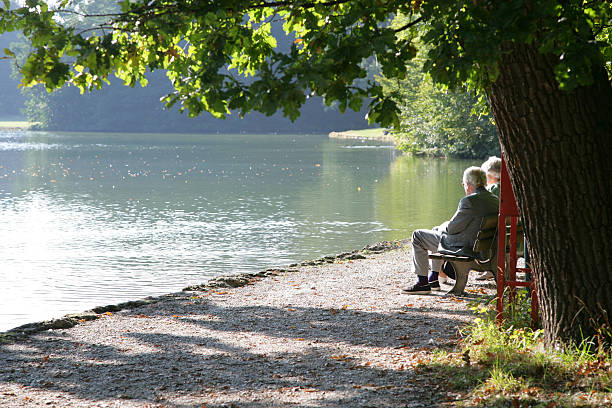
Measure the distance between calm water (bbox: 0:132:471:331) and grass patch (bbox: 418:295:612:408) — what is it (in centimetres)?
558

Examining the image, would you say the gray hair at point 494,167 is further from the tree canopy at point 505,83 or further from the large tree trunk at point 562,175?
the large tree trunk at point 562,175

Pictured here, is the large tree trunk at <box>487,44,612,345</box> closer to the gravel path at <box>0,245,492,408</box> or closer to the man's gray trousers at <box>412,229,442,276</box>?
the gravel path at <box>0,245,492,408</box>

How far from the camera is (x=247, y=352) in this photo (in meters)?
5.89

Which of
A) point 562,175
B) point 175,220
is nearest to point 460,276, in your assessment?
point 562,175

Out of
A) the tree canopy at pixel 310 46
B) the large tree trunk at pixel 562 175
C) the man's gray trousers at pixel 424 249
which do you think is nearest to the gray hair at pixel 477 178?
the man's gray trousers at pixel 424 249

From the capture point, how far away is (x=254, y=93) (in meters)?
4.32

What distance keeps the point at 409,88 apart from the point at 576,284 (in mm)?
44357

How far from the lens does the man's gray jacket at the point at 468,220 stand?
292 inches

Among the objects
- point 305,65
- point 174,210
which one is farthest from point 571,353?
point 174,210

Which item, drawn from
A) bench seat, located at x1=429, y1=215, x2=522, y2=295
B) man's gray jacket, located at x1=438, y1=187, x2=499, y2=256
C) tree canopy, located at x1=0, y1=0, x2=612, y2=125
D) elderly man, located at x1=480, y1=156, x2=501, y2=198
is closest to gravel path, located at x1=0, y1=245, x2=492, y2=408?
bench seat, located at x1=429, y1=215, x2=522, y2=295

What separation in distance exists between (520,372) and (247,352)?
7.03ft

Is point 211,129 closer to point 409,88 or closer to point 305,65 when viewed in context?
point 409,88

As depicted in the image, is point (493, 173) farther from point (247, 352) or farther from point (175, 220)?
point (175, 220)

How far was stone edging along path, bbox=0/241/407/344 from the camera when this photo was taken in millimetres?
6938
